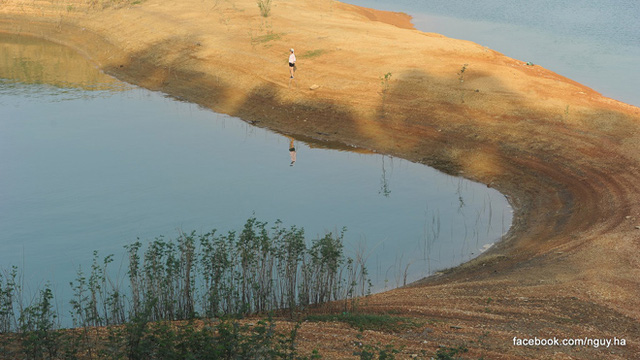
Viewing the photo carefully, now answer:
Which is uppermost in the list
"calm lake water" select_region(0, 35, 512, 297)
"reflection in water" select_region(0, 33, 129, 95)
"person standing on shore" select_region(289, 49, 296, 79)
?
"reflection in water" select_region(0, 33, 129, 95)

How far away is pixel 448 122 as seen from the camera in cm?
2573

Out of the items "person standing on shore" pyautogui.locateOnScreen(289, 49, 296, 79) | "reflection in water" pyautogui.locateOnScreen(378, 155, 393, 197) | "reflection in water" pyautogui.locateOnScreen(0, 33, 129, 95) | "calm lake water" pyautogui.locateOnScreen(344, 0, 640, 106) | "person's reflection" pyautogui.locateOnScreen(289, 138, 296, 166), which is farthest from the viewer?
"calm lake water" pyautogui.locateOnScreen(344, 0, 640, 106)

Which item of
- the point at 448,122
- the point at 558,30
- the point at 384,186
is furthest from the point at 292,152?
the point at 558,30

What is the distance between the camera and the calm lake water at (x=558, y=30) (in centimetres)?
3622

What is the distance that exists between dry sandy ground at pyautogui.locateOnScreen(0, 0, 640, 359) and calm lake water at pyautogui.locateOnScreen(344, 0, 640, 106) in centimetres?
537

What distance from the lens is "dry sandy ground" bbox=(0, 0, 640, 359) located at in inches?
484

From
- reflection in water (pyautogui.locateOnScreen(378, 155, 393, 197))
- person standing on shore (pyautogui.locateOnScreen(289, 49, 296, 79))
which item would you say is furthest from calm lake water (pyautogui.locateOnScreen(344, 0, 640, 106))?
reflection in water (pyautogui.locateOnScreen(378, 155, 393, 197))

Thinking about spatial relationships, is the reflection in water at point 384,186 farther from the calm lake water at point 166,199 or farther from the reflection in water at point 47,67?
the reflection in water at point 47,67

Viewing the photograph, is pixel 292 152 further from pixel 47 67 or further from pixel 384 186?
pixel 47 67

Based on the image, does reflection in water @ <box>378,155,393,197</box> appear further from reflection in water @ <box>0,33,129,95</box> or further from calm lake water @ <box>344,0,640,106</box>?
reflection in water @ <box>0,33,129,95</box>

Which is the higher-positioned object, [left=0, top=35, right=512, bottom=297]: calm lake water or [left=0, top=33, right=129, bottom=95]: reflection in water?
[left=0, top=33, right=129, bottom=95]: reflection in water

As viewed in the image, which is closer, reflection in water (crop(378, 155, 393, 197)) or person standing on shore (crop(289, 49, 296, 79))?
reflection in water (crop(378, 155, 393, 197))

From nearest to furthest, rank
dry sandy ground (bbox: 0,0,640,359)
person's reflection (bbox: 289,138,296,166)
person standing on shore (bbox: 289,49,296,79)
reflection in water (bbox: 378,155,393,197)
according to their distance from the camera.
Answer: dry sandy ground (bbox: 0,0,640,359)
reflection in water (bbox: 378,155,393,197)
person's reflection (bbox: 289,138,296,166)
person standing on shore (bbox: 289,49,296,79)

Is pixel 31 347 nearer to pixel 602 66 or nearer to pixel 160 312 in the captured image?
pixel 160 312
